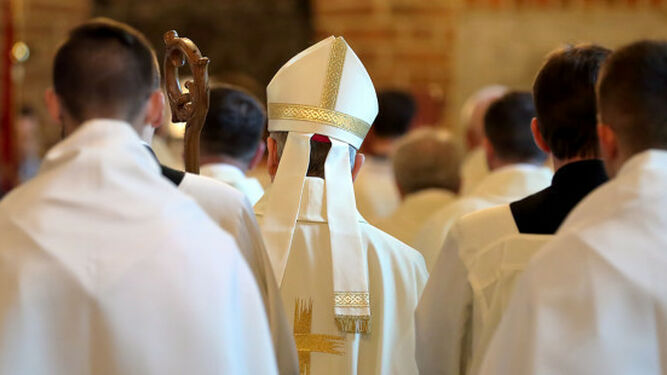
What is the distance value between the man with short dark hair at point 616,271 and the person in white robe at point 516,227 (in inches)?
25.1

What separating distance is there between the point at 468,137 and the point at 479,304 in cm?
459

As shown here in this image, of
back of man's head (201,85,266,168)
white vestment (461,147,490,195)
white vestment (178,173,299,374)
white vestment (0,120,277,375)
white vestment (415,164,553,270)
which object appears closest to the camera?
white vestment (0,120,277,375)

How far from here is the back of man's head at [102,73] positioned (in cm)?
250

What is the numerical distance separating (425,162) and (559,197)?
106 inches

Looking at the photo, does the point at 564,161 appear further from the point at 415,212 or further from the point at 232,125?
the point at 415,212

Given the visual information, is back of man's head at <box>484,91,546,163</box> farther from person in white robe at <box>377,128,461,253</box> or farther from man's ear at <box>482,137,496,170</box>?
person in white robe at <box>377,128,461,253</box>

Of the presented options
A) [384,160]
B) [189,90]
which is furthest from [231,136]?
[384,160]

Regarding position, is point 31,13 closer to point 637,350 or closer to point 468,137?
point 468,137

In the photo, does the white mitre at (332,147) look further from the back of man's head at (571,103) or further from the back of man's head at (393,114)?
the back of man's head at (393,114)

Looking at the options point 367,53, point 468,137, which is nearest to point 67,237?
point 468,137

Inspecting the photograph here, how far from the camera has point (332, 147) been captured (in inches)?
132

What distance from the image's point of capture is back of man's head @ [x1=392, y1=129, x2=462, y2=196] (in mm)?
5816

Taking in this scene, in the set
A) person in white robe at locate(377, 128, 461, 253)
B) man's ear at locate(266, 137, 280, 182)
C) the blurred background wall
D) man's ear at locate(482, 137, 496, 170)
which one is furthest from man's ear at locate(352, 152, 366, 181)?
the blurred background wall

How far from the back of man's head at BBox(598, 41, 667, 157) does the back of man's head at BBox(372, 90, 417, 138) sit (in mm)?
4914
